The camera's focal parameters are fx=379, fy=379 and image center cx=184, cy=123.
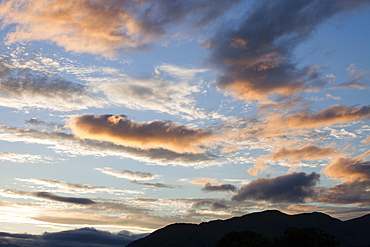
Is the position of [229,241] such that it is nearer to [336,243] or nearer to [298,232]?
[298,232]

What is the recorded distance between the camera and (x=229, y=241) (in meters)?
199

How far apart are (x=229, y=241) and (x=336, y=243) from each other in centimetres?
5245

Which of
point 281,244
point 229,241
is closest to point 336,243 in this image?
point 281,244

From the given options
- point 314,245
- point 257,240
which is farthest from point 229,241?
point 314,245

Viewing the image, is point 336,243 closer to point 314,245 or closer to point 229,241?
point 314,245

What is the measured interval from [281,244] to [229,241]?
109ft

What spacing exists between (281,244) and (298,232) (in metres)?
9.77

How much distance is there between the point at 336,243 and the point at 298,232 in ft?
66.2

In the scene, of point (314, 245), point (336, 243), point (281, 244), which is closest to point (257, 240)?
point (281, 244)

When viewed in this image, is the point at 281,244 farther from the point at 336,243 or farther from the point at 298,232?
the point at 336,243

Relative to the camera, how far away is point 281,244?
571ft

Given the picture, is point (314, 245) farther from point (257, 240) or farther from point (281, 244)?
point (257, 240)

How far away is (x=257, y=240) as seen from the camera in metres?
174

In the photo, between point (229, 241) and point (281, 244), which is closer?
point (281, 244)
